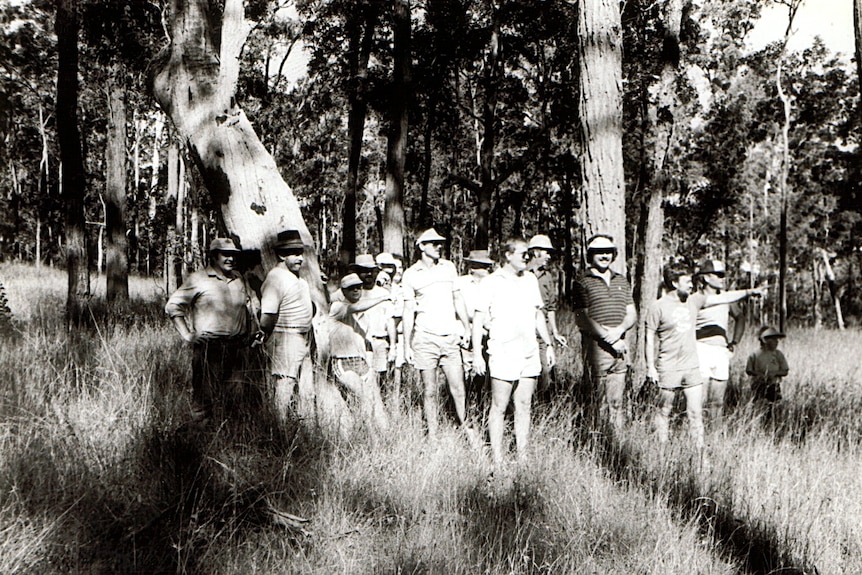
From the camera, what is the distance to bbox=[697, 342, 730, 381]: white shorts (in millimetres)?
7082

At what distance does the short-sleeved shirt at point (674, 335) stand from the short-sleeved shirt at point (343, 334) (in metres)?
2.81

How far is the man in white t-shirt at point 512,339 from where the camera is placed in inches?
221

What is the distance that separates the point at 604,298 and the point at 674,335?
831mm

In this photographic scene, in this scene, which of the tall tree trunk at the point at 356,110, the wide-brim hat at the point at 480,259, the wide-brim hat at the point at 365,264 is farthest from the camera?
the tall tree trunk at the point at 356,110

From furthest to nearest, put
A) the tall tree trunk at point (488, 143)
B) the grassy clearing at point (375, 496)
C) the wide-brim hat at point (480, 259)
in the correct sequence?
1. the tall tree trunk at point (488, 143)
2. the wide-brim hat at point (480, 259)
3. the grassy clearing at point (375, 496)

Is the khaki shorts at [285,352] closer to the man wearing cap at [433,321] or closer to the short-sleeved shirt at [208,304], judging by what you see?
the short-sleeved shirt at [208,304]

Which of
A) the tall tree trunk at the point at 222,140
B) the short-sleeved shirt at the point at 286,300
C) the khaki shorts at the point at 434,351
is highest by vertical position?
the tall tree trunk at the point at 222,140

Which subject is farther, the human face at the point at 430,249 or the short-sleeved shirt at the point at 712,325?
the short-sleeved shirt at the point at 712,325

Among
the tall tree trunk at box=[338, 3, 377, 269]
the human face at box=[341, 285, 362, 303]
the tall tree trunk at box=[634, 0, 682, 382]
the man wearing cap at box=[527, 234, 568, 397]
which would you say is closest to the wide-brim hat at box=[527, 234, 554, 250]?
the man wearing cap at box=[527, 234, 568, 397]

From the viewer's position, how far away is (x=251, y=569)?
362 cm

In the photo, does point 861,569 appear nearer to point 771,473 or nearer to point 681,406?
point 771,473

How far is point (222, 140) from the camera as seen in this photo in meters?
6.75

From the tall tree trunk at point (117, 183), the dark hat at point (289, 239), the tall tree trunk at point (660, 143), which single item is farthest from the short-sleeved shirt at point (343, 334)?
the tall tree trunk at point (117, 183)

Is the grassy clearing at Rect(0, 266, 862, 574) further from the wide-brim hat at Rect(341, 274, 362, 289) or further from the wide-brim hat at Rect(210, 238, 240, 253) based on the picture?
the wide-brim hat at Rect(341, 274, 362, 289)
